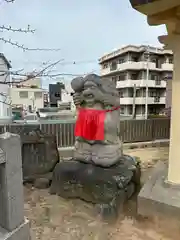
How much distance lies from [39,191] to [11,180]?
7.96ft

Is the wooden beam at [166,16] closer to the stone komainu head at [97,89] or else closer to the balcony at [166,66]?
the stone komainu head at [97,89]

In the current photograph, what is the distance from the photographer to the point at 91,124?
11.5 ft

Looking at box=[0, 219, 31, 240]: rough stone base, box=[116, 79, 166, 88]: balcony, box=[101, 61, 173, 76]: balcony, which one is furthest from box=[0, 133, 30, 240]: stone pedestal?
box=[116, 79, 166, 88]: balcony

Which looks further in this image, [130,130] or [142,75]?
[142,75]

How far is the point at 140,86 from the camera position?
16.5m

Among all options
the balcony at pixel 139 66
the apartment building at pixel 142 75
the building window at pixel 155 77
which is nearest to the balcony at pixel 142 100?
the apartment building at pixel 142 75

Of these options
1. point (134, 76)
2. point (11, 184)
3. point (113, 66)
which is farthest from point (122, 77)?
point (11, 184)

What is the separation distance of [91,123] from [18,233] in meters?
2.09

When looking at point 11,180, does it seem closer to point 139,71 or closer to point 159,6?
point 159,6

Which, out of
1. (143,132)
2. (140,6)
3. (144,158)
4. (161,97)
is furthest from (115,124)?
(161,97)

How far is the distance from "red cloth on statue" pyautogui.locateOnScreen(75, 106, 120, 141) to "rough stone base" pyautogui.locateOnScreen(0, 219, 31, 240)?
191 centimetres

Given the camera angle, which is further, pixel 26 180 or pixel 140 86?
pixel 140 86

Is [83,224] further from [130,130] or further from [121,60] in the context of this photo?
[121,60]

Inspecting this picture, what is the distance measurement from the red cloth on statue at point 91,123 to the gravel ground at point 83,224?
3.62 ft
